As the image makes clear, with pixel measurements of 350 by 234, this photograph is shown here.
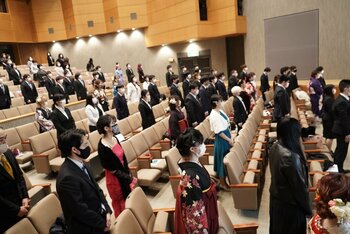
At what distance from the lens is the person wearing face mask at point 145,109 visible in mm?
6281

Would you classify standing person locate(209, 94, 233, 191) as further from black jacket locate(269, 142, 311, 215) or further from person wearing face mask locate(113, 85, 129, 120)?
person wearing face mask locate(113, 85, 129, 120)

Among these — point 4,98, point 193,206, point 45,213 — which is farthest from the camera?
point 4,98

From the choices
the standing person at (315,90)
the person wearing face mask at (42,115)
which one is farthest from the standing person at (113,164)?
the standing person at (315,90)

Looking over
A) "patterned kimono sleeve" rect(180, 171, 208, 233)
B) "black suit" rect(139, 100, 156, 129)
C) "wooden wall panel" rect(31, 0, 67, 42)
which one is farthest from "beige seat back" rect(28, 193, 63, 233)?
"wooden wall panel" rect(31, 0, 67, 42)

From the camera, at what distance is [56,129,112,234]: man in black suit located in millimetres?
2365

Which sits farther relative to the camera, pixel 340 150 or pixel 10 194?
pixel 340 150

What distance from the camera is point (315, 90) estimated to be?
7.59m

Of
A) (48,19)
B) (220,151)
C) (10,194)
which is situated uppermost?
(48,19)

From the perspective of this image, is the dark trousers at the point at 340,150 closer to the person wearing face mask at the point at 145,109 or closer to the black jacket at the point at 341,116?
the black jacket at the point at 341,116

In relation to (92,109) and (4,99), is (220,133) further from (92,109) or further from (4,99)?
(4,99)

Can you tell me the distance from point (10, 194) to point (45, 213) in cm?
44

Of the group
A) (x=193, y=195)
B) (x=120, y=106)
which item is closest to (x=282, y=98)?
(x=120, y=106)

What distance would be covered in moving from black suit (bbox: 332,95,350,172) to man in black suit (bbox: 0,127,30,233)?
14.4 ft

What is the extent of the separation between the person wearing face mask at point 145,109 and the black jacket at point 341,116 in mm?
3622
